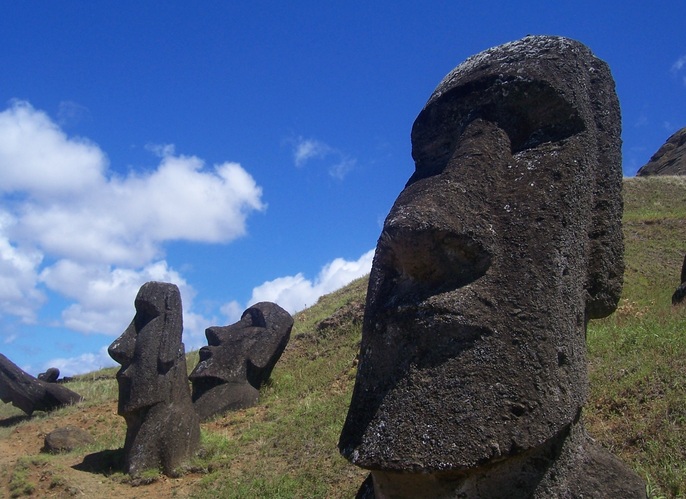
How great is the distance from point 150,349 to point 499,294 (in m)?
8.52

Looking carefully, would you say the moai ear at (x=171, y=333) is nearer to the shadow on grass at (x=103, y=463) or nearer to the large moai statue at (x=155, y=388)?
the large moai statue at (x=155, y=388)

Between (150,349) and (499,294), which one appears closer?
(499,294)

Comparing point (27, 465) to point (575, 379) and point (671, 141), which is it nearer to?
point (575, 379)

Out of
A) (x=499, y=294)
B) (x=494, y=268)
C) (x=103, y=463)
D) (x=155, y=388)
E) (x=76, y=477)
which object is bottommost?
(x=76, y=477)

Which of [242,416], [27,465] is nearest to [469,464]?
[27,465]

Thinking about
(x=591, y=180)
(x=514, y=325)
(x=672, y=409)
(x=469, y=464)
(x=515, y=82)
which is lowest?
(x=672, y=409)

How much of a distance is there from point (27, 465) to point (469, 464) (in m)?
9.32

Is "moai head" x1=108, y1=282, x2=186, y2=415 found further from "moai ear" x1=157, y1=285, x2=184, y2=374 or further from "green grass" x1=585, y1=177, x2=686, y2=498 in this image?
"green grass" x1=585, y1=177, x2=686, y2=498

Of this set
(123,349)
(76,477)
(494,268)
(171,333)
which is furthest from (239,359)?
(494,268)

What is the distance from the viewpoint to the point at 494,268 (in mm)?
2867

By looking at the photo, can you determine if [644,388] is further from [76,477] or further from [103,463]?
[103,463]

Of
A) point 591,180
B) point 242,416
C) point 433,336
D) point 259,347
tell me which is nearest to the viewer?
point 433,336

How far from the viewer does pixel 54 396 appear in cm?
1650

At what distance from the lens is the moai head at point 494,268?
2.59 m
